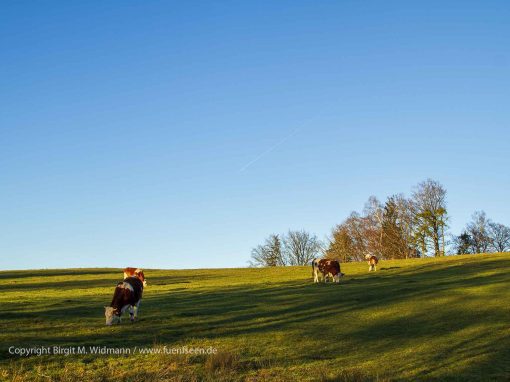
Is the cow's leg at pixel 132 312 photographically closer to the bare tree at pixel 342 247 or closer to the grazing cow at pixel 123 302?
the grazing cow at pixel 123 302

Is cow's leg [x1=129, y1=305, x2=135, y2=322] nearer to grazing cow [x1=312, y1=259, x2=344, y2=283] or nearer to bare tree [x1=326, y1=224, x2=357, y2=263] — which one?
grazing cow [x1=312, y1=259, x2=344, y2=283]

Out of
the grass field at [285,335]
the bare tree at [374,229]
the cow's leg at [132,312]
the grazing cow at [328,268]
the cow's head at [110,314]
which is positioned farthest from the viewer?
the bare tree at [374,229]

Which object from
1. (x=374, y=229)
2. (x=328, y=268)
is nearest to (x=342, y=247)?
(x=374, y=229)

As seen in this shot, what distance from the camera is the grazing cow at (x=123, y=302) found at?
24.9 metres

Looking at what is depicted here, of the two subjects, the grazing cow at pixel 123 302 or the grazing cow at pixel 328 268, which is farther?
the grazing cow at pixel 328 268

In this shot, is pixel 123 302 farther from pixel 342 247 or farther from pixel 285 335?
pixel 342 247

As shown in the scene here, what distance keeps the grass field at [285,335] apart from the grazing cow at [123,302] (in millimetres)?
595

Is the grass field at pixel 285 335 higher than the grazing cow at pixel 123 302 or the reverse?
the reverse

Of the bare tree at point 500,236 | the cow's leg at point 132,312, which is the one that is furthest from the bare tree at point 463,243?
the cow's leg at point 132,312

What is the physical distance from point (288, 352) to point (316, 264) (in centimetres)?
2644

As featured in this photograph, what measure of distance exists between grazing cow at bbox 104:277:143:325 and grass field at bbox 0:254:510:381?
595 mm

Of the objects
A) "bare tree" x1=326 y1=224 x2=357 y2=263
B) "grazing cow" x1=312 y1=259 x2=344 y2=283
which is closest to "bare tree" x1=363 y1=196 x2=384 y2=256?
"bare tree" x1=326 y1=224 x2=357 y2=263

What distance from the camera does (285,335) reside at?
79.3ft

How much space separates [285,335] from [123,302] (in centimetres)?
805
